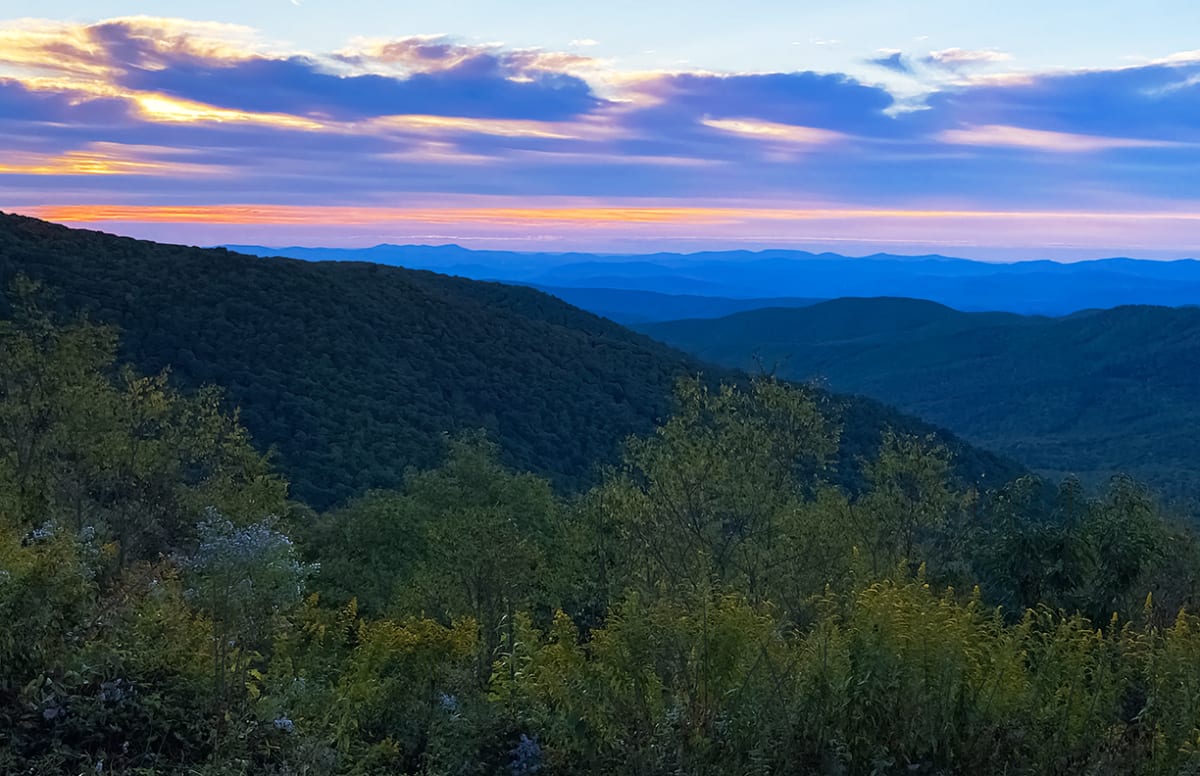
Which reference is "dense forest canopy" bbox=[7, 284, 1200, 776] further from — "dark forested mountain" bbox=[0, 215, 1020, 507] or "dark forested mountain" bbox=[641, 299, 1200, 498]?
"dark forested mountain" bbox=[641, 299, 1200, 498]

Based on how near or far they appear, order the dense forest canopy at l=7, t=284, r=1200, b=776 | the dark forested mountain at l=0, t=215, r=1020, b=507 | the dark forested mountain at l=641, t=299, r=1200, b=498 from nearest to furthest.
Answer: the dense forest canopy at l=7, t=284, r=1200, b=776
the dark forested mountain at l=0, t=215, r=1020, b=507
the dark forested mountain at l=641, t=299, r=1200, b=498

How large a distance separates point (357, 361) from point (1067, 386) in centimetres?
12398

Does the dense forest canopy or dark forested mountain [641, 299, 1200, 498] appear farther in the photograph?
dark forested mountain [641, 299, 1200, 498]

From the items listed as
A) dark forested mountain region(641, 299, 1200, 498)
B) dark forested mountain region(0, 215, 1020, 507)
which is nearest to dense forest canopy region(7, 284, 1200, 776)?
dark forested mountain region(0, 215, 1020, 507)

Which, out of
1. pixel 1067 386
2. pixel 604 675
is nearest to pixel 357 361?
pixel 604 675

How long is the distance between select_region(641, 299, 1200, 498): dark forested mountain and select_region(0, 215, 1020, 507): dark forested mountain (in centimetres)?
3633

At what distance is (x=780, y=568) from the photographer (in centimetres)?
1536

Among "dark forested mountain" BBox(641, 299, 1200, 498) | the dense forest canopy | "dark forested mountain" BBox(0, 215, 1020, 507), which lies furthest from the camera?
"dark forested mountain" BBox(641, 299, 1200, 498)

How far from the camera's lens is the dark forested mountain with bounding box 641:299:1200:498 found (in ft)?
355

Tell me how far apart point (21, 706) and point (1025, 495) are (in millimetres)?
11812

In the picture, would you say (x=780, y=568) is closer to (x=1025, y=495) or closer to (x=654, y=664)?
(x=1025, y=495)

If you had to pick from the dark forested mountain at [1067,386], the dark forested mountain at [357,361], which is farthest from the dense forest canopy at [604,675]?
the dark forested mountain at [1067,386]

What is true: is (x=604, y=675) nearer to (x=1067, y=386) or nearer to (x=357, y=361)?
(x=357, y=361)

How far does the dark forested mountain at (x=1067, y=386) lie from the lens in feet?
355
